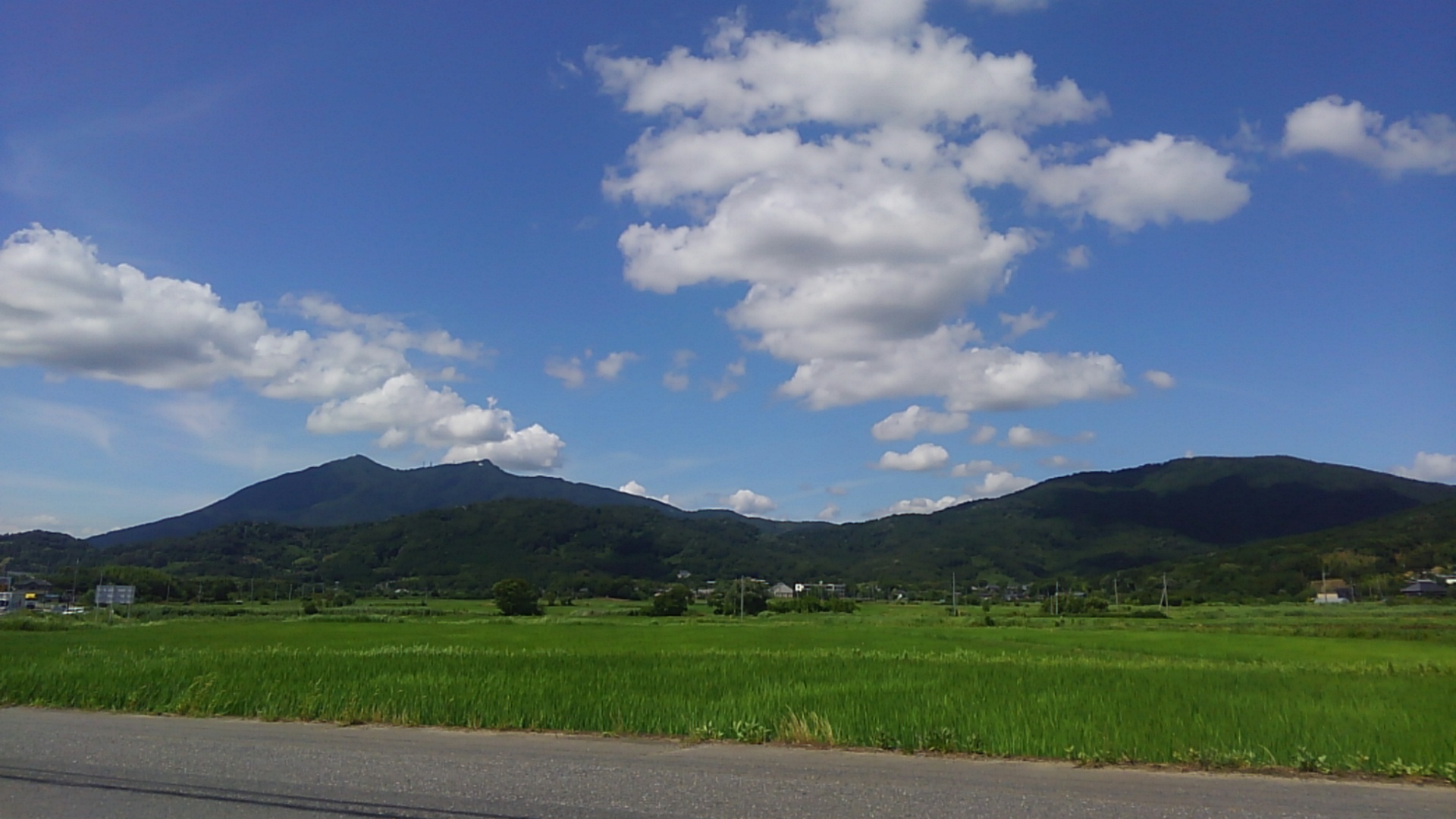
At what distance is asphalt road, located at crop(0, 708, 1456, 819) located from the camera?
27.8ft

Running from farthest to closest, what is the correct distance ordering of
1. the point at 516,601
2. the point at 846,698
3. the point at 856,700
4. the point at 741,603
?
the point at 741,603 < the point at 516,601 < the point at 846,698 < the point at 856,700

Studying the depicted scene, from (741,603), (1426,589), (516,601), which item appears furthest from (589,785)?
(1426,589)

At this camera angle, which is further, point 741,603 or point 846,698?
point 741,603

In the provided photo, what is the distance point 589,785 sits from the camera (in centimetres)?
950

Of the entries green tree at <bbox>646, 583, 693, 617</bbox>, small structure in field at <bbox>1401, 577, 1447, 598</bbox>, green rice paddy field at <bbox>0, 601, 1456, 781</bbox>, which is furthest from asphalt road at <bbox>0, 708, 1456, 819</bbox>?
small structure in field at <bbox>1401, 577, 1447, 598</bbox>

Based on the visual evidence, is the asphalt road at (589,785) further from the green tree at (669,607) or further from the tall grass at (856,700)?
the green tree at (669,607)

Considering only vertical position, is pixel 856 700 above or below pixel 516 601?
above

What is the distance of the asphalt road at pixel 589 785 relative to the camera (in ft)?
27.8

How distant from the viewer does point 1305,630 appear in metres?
59.2

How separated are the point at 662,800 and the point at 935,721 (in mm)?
5715

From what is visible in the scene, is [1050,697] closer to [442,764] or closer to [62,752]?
[442,764]

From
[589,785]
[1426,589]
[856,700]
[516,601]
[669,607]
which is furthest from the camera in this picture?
[669,607]

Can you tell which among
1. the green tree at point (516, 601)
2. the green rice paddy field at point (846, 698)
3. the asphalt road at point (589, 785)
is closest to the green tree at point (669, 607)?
the green tree at point (516, 601)

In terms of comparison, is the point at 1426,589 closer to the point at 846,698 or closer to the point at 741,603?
the point at 741,603
